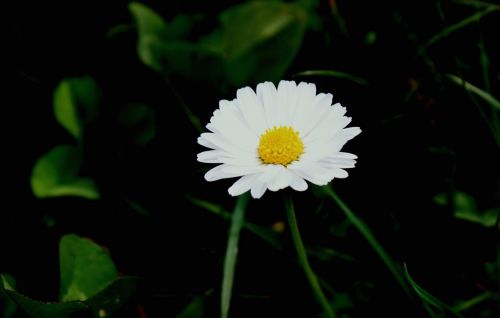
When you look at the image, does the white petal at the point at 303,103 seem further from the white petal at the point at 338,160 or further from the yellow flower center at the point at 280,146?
the white petal at the point at 338,160

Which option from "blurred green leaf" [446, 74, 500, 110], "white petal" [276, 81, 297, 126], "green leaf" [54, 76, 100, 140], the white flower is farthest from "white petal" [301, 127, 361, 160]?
"green leaf" [54, 76, 100, 140]

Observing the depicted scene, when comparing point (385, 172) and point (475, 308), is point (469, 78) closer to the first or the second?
point (385, 172)

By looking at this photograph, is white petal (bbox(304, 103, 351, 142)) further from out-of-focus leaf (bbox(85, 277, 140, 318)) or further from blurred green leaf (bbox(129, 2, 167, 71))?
blurred green leaf (bbox(129, 2, 167, 71))

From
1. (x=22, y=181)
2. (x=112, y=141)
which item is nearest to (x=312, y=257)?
(x=112, y=141)

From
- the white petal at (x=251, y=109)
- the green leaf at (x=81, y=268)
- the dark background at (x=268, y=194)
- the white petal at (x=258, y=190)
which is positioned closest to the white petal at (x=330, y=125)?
the white petal at (x=251, y=109)

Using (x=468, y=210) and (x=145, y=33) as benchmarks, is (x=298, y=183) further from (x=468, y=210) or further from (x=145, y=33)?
(x=145, y=33)


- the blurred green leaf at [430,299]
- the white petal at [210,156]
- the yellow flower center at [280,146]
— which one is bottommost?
the blurred green leaf at [430,299]
